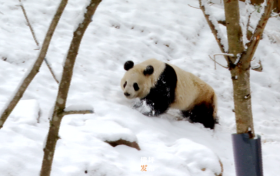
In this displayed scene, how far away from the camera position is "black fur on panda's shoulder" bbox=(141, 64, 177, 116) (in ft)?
16.2

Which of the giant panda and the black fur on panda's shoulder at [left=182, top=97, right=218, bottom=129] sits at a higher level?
the giant panda

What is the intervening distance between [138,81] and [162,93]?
0.48m

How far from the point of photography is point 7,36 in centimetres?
605

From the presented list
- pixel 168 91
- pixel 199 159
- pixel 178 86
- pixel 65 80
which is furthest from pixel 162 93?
pixel 65 80

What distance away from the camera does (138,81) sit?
491 cm

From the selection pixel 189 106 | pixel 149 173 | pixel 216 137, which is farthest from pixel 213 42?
pixel 149 173

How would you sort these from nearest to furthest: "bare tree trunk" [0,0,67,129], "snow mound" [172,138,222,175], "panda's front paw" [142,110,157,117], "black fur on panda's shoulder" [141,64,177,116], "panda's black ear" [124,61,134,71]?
1. "bare tree trunk" [0,0,67,129]
2. "snow mound" [172,138,222,175]
3. "panda's front paw" [142,110,157,117]
4. "black fur on panda's shoulder" [141,64,177,116]
5. "panda's black ear" [124,61,134,71]

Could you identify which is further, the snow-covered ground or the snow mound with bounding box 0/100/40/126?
the snow mound with bounding box 0/100/40/126

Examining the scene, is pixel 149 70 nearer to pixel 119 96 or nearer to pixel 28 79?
pixel 119 96

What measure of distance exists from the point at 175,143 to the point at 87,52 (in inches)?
139

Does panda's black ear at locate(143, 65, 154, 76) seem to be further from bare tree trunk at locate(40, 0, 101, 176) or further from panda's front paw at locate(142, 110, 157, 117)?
bare tree trunk at locate(40, 0, 101, 176)

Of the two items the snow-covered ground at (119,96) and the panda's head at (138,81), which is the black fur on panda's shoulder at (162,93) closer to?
the panda's head at (138,81)

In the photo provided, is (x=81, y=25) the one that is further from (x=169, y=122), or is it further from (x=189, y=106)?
(x=189, y=106)

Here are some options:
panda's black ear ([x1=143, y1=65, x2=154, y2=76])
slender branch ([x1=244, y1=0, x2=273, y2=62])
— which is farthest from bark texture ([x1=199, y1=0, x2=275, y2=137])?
panda's black ear ([x1=143, y1=65, x2=154, y2=76])
